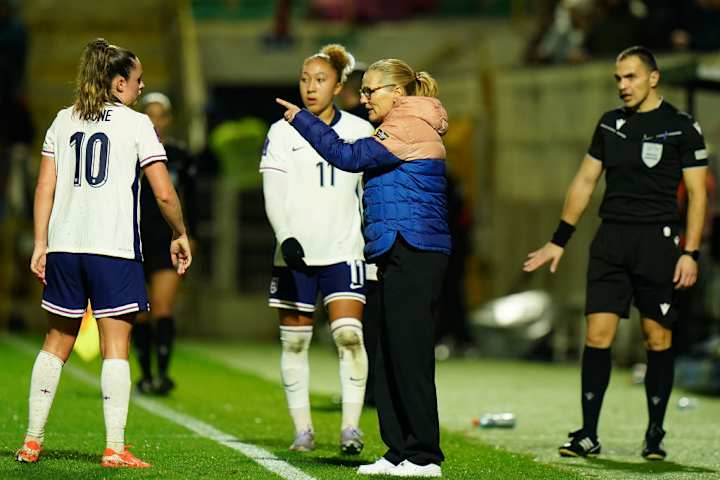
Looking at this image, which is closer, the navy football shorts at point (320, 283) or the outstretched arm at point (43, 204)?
the outstretched arm at point (43, 204)

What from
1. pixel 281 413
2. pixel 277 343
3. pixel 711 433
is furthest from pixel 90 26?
pixel 711 433

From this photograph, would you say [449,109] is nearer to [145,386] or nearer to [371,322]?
[145,386]

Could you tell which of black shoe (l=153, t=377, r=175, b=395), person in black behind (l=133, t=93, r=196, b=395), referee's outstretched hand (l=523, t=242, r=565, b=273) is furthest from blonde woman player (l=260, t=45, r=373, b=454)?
black shoe (l=153, t=377, r=175, b=395)

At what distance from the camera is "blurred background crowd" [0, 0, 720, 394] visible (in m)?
18.1

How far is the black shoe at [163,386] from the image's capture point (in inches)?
493

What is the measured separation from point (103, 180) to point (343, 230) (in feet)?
5.36

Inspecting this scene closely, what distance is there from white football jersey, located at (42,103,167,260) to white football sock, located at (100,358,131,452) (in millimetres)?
504

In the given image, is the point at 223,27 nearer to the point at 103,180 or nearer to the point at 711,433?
the point at 711,433

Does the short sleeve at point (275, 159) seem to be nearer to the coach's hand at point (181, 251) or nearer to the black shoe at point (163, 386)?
the coach's hand at point (181, 251)

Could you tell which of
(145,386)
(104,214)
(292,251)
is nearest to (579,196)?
(292,251)

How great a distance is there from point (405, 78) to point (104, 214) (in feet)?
4.83

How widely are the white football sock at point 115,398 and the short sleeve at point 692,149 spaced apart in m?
3.17

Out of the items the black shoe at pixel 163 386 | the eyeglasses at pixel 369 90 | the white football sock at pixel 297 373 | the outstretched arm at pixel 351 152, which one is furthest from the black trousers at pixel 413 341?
the black shoe at pixel 163 386

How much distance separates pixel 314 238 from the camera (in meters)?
9.05
